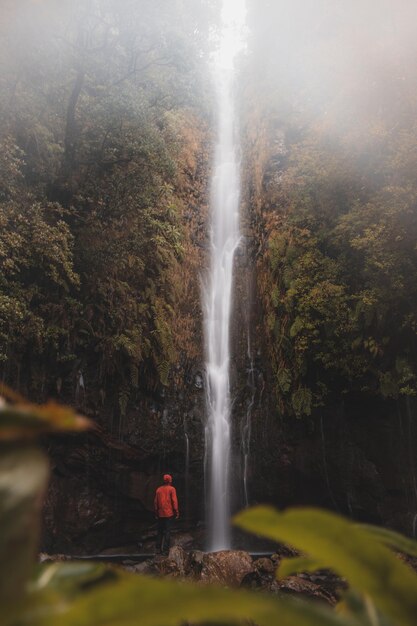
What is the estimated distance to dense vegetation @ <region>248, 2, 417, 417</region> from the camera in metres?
8.95

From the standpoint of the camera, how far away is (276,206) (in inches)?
500

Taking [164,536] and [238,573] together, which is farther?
[164,536]

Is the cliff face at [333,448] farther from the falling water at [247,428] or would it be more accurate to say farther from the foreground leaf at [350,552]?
the foreground leaf at [350,552]

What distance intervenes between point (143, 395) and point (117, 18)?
8741mm

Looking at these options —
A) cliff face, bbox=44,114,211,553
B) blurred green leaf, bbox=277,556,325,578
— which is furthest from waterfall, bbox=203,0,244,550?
blurred green leaf, bbox=277,556,325,578

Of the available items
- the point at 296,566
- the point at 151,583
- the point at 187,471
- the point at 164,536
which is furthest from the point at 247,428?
the point at 151,583

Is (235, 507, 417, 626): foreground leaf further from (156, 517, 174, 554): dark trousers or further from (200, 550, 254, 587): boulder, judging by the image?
(156, 517, 174, 554): dark trousers

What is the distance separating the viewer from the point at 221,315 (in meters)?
12.7

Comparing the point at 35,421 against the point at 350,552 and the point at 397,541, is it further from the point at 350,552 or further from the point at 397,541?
the point at 397,541

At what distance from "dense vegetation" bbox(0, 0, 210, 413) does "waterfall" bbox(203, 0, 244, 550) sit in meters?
1.33

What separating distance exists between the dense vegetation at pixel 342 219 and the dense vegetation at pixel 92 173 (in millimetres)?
3328

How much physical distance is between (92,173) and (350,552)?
10.8 metres

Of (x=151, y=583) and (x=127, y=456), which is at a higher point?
(x=151, y=583)

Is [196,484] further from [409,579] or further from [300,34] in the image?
[300,34]
